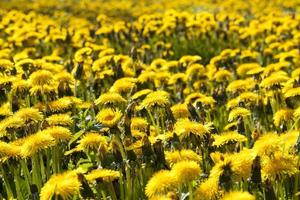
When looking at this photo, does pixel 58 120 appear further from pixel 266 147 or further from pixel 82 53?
pixel 82 53

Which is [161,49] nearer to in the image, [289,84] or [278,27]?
[278,27]

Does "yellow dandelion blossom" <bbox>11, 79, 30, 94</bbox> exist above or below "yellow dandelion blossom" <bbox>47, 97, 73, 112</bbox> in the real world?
above

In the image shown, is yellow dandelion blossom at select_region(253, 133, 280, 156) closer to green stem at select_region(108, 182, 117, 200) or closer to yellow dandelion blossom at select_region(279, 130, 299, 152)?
yellow dandelion blossom at select_region(279, 130, 299, 152)

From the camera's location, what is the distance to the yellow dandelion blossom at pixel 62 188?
2799 mm

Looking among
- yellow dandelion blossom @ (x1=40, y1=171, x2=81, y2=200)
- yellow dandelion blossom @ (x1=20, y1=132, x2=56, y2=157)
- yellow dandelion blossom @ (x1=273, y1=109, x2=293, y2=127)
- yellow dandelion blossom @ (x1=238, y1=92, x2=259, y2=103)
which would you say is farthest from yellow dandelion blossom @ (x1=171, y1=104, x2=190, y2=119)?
yellow dandelion blossom @ (x1=40, y1=171, x2=81, y2=200)

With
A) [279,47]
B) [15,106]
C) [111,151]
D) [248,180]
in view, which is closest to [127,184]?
[111,151]

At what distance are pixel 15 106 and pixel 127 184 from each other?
5.09ft

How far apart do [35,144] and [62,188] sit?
591mm

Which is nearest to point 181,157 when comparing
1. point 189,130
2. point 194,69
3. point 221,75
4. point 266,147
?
point 189,130

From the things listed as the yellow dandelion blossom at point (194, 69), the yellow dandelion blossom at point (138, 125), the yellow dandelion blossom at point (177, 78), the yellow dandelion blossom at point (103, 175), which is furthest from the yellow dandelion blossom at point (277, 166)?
the yellow dandelion blossom at point (194, 69)

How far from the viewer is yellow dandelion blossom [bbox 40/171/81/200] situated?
2.80 m

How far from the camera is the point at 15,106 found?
462 centimetres

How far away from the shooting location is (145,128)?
166 inches

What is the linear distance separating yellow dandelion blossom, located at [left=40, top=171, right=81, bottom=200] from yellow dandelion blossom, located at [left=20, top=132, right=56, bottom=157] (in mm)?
418
